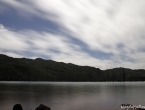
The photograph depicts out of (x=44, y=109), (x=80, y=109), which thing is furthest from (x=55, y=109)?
(x=44, y=109)

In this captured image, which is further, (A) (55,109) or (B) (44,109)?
(A) (55,109)

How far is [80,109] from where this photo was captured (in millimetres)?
61531

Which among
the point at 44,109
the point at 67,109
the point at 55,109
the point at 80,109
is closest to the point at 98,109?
the point at 80,109

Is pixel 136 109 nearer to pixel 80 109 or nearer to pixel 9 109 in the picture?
pixel 80 109

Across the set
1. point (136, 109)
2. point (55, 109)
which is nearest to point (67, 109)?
point (55, 109)

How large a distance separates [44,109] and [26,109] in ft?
71.4

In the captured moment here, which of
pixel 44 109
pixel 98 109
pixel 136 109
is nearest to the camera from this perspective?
pixel 44 109

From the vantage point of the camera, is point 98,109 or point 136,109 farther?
point 98,109

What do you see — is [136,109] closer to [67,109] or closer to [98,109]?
[98,109]

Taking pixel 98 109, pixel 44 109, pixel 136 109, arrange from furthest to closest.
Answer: pixel 98 109 < pixel 136 109 < pixel 44 109

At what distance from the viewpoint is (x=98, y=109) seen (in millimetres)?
60000

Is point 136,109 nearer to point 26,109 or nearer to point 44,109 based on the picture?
point 44,109

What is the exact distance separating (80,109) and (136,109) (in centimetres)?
1950

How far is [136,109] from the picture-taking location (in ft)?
160
